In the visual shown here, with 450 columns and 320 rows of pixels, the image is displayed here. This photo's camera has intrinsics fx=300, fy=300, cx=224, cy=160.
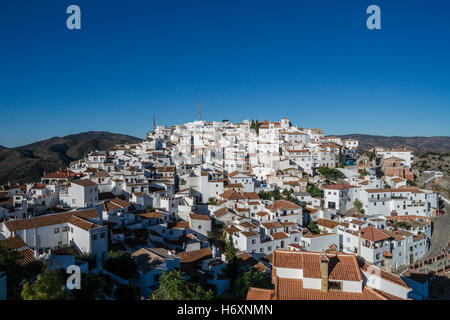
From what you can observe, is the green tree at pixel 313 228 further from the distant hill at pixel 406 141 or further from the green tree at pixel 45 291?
the distant hill at pixel 406 141

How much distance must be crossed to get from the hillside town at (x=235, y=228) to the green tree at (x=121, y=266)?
6cm

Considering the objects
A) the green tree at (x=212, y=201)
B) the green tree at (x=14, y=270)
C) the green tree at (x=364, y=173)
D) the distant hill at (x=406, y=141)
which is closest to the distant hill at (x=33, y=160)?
the green tree at (x=212, y=201)

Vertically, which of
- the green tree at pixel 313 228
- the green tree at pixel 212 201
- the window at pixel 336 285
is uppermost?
the window at pixel 336 285

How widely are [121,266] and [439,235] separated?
34287 mm

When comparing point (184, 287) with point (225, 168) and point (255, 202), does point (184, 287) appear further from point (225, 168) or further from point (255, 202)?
point (225, 168)

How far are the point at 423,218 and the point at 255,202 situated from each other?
19.7 meters

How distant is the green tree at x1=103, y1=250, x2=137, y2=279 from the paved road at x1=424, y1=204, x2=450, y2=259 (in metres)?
28.4

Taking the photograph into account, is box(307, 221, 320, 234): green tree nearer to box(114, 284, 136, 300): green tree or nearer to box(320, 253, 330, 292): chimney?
box(114, 284, 136, 300): green tree

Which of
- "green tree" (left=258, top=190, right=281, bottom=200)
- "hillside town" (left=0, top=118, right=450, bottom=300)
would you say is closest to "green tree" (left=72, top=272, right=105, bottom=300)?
"hillside town" (left=0, top=118, right=450, bottom=300)

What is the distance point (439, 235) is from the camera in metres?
33.6

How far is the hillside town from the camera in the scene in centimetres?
1261

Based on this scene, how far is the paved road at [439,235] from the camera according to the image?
102ft

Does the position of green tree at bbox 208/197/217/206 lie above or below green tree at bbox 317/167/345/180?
below
